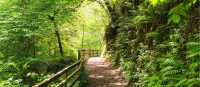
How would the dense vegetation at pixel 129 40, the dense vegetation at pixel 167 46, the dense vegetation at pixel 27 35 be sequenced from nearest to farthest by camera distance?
1. the dense vegetation at pixel 167 46
2. the dense vegetation at pixel 129 40
3. the dense vegetation at pixel 27 35

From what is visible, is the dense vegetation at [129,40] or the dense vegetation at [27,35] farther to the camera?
the dense vegetation at [27,35]

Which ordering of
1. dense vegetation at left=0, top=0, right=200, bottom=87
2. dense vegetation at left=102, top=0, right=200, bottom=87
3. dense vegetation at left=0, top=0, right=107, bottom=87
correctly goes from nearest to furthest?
dense vegetation at left=102, top=0, right=200, bottom=87
dense vegetation at left=0, top=0, right=200, bottom=87
dense vegetation at left=0, top=0, right=107, bottom=87

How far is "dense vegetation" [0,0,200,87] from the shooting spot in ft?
25.8

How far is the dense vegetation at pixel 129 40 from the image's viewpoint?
7871 mm

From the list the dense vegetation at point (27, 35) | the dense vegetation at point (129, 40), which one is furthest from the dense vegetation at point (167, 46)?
the dense vegetation at point (27, 35)

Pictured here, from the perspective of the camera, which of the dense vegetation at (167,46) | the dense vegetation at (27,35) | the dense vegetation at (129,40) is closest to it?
the dense vegetation at (167,46)

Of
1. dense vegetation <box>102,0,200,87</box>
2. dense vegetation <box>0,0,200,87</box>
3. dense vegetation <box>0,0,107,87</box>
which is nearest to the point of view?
dense vegetation <box>102,0,200,87</box>

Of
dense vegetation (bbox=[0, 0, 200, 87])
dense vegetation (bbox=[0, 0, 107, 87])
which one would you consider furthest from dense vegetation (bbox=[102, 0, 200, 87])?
dense vegetation (bbox=[0, 0, 107, 87])

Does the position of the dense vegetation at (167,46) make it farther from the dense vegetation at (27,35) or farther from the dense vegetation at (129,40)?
the dense vegetation at (27,35)

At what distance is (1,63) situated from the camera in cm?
1402

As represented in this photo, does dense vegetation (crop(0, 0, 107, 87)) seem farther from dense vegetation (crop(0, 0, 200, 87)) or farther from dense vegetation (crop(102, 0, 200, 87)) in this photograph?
dense vegetation (crop(102, 0, 200, 87))

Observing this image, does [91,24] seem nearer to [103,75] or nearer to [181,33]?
[103,75]

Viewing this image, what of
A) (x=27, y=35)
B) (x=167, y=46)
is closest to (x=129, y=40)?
(x=27, y=35)

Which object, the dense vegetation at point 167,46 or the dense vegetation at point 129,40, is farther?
the dense vegetation at point 129,40
